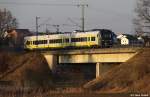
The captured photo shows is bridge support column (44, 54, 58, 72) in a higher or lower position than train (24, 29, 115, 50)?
lower

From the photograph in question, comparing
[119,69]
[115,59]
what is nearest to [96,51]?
[115,59]

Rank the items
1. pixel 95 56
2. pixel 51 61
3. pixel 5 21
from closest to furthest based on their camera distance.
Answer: pixel 95 56
pixel 51 61
pixel 5 21

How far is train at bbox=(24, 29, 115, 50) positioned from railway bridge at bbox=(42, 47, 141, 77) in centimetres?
216

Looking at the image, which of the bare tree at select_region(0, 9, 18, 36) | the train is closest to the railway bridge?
the train

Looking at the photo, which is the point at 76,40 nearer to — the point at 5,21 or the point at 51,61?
the point at 51,61

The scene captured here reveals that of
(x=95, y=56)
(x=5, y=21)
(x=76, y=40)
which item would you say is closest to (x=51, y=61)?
(x=76, y=40)

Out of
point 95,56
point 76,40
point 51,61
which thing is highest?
point 76,40

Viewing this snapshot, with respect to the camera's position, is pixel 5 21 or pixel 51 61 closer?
pixel 51 61

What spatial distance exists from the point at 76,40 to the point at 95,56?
27.1 feet

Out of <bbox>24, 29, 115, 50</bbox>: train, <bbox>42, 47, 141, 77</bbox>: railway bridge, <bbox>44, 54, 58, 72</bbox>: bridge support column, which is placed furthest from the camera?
<bbox>44, 54, 58, 72</bbox>: bridge support column

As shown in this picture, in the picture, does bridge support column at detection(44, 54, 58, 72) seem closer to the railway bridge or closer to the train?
the railway bridge

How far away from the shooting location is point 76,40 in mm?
90562

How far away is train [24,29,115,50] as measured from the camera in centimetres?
8688

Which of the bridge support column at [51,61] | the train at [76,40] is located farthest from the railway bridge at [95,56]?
the train at [76,40]
